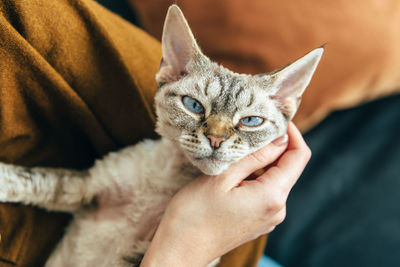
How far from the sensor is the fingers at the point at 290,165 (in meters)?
0.87

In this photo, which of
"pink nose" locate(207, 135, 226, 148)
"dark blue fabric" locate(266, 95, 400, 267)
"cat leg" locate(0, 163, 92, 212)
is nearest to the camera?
"pink nose" locate(207, 135, 226, 148)

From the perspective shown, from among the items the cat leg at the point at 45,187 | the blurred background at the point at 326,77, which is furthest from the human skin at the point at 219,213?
the blurred background at the point at 326,77

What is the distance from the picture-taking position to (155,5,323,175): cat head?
81 cm

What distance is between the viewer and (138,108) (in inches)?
38.8

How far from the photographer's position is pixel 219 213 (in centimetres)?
84

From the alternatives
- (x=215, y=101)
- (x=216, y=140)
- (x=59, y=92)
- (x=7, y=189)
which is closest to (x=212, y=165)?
(x=216, y=140)

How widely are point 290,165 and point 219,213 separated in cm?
24

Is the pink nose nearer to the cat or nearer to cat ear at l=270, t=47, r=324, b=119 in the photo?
the cat

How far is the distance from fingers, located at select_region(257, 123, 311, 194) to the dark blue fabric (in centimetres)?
61

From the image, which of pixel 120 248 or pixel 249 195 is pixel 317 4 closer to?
pixel 249 195

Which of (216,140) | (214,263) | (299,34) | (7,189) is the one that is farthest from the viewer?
(299,34)

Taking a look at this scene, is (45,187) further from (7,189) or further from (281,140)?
(281,140)

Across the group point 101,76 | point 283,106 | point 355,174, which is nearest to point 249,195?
point 283,106

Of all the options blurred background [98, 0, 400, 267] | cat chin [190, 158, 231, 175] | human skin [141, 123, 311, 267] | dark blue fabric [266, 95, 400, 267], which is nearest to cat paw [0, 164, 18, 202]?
human skin [141, 123, 311, 267]
